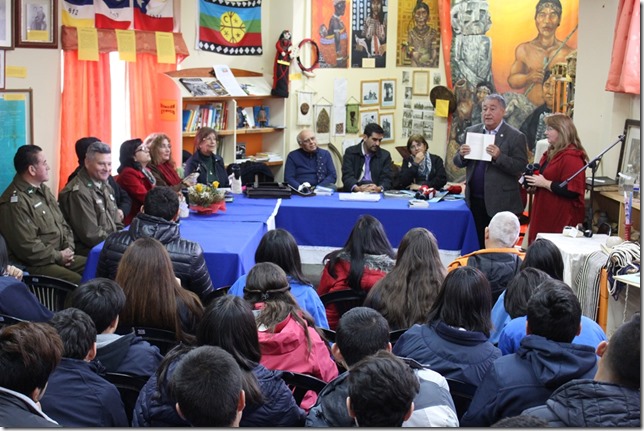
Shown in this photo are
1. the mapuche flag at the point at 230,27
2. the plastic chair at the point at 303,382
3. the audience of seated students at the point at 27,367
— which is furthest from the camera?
the mapuche flag at the point at 230,27

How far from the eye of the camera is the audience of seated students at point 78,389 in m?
2.88

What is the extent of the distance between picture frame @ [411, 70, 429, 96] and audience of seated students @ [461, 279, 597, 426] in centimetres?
764

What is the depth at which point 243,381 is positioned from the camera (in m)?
2.84

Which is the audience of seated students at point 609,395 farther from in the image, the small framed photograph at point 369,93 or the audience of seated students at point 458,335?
the small framed photograph at point 369,93

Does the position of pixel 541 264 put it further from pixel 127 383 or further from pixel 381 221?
pixel 381 221

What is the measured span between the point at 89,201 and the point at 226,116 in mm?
3452

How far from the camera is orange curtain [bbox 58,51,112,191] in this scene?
751 centimetres

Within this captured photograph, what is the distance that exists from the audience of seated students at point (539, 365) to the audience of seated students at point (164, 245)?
236 centimetres

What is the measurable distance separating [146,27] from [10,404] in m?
6.37

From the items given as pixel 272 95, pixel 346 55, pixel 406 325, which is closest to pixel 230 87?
pixel 272 95

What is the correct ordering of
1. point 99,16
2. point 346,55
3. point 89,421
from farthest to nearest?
point 346,55 → point 99,16 → point 89,421

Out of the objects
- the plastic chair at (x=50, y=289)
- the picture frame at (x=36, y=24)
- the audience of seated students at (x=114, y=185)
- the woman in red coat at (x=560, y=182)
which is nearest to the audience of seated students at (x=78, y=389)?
the plastic chair at (x=50, y=289)

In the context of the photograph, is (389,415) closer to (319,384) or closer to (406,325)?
(319,384)

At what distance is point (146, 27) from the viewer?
8.38 metres
